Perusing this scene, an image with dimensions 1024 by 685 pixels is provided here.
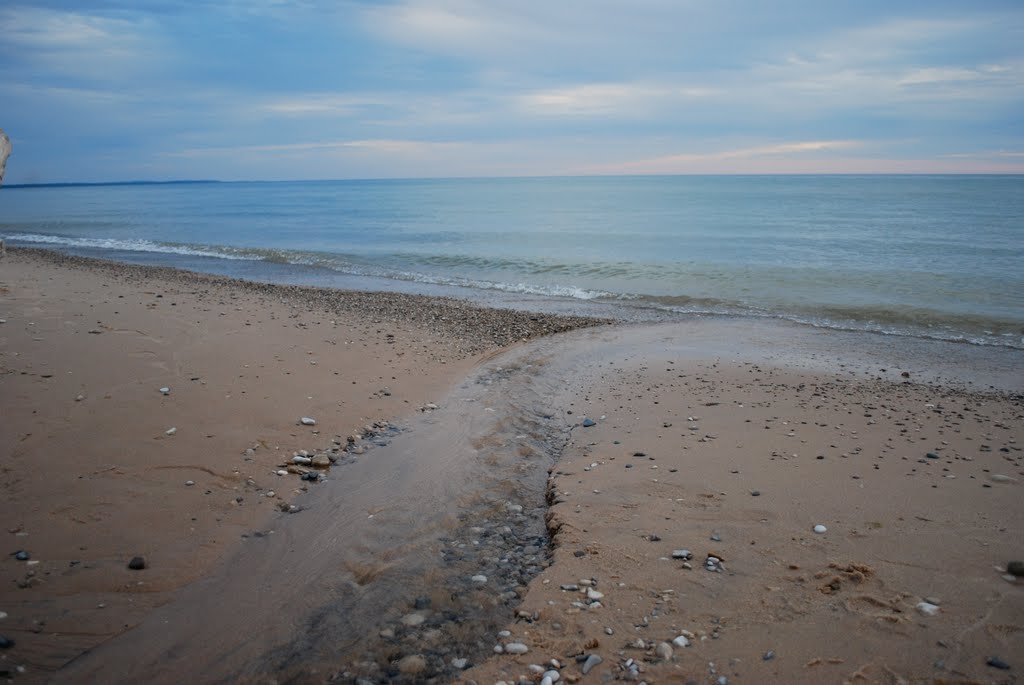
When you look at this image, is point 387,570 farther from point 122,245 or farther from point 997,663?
point 122,245

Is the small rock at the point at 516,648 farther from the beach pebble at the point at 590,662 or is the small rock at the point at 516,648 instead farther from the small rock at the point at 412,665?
the small rock at the point at 412,665

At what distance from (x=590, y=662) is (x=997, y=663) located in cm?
240

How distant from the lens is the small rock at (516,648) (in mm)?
3883

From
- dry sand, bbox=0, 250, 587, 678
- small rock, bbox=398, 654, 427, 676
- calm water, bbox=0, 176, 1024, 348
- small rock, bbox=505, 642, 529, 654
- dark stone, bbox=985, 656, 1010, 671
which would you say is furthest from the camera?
calm water, bbox=0, 176, 1024, 348

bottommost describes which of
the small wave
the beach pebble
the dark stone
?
the beach pebble

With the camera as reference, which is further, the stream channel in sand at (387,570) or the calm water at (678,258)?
the calm water at (678,258)

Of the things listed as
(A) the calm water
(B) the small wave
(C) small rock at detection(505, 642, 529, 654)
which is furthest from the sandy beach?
(B) the small wave

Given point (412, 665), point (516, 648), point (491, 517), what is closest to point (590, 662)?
point (516, 648)

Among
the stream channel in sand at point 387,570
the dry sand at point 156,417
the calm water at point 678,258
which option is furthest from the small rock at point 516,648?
the calm water at point 678,258

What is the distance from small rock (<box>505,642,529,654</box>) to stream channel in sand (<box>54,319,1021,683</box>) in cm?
15

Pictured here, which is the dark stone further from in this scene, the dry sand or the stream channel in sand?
the dry sand

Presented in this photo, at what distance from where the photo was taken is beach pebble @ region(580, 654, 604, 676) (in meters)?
3.65

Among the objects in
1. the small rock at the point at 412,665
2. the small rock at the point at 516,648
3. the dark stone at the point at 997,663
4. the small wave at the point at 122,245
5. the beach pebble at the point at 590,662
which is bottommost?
the small rock at the point at 412,665

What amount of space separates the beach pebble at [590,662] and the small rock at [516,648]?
0.40 metres
